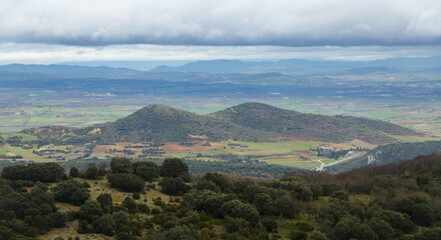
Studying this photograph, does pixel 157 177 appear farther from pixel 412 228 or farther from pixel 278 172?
pixel 278 172

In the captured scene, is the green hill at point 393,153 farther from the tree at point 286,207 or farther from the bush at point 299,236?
the bush at point 299,236

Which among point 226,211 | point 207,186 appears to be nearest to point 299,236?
point 226,211

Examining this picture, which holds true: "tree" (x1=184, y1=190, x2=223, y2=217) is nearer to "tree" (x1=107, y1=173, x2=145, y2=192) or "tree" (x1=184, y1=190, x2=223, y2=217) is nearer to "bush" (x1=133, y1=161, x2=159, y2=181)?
"tree" (x1=107, y1=173, x2=145, y2=192)

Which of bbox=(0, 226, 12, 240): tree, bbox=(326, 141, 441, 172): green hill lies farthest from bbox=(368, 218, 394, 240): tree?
bbox=(326, 141, 441, 172): green hill

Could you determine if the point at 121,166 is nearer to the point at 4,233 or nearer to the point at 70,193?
the point at 70,193

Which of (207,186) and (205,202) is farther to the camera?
(207,186)

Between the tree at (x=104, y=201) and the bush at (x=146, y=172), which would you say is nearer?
the tree at (x=104, y=201)

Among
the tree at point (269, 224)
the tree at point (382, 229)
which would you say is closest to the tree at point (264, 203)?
the tree at point (269, 224)
